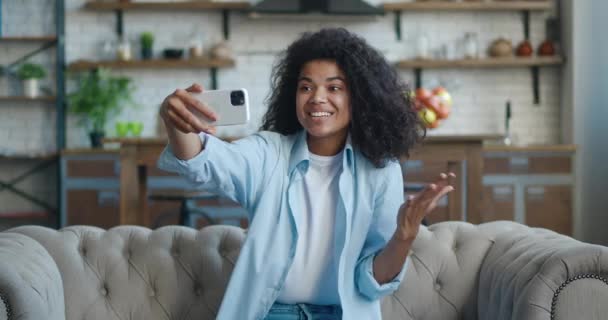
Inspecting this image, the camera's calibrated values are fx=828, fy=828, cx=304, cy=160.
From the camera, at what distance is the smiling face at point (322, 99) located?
184 centimetres

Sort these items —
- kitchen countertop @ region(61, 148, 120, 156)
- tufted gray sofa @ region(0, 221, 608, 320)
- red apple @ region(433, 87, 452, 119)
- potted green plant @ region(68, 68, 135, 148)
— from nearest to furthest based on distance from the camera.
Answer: tufted gray sofa @ region(0, 221, 608, 320) → red apple @ region(433, 87, 452, 119) → kitchen countertop @ region(61, 148, 120, 156) → potted green plant @ region(68, 68, 135, 148)

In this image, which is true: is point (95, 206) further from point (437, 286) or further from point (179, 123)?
point (179, 123)

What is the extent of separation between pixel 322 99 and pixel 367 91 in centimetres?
11

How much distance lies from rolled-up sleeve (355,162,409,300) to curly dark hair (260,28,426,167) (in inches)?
2.3

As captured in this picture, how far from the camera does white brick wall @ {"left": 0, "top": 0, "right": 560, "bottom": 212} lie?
21.4 ft

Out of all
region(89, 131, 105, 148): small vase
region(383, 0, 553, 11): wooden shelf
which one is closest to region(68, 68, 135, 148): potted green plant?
region(89, 131, 105, 148): small vase

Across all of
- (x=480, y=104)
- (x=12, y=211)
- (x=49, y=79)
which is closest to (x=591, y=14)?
(x=480, y=104)

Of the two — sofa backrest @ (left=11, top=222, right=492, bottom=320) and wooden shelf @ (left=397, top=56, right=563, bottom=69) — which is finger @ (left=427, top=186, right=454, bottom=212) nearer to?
sofa backrest @ (left=11, top=222, right=492, bottom=320)

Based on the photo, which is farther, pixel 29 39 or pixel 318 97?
pixel 29 39

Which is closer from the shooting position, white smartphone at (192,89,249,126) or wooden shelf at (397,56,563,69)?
white smartphone at (192,89,249,126)

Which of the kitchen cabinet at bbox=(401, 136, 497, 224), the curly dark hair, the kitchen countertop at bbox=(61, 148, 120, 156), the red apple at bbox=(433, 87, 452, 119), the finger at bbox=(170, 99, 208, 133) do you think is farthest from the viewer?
the kitchen countertop at bbox=(61, 148, 120, 156)

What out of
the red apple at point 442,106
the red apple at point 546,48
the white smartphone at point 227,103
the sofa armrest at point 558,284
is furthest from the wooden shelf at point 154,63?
the white smartphone at point 227,103

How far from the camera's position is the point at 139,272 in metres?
2.13

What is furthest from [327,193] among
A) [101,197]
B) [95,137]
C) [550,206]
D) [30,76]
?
[30,76]
